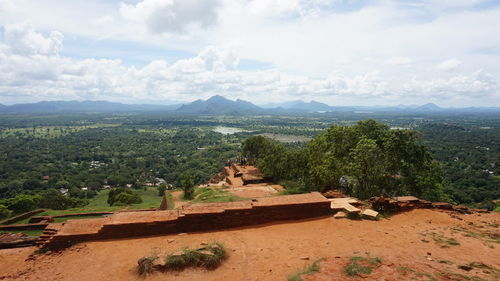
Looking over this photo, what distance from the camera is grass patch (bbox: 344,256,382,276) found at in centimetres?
705

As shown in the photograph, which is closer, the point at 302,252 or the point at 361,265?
the point at 361,265

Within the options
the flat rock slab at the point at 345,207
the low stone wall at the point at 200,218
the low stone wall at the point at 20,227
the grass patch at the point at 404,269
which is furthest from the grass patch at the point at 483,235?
the low stone wall at the point at 20,227

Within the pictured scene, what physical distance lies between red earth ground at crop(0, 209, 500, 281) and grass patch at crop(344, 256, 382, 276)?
0.13 m

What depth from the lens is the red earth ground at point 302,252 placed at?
297 inches

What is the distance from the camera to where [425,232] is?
10.5 m

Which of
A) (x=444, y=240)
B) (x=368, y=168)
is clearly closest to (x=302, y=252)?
(x=444, y=240)

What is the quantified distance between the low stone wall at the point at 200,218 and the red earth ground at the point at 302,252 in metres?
0.35

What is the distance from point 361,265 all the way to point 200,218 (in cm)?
615

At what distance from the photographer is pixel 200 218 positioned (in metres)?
11.0

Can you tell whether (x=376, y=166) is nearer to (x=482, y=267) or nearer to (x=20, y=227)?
(x=482, y=267)

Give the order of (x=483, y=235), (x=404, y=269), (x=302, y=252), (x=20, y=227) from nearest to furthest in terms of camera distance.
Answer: (x=404, y=269), (x=302, y=252), (x=483, y=235), (x=20, y=227)

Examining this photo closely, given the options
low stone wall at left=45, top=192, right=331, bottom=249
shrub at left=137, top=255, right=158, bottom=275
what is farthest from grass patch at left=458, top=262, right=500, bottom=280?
shrub at left=137, top=255, right=158, bottom=275

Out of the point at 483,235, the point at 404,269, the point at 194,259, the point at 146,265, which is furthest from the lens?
the point at 483,235

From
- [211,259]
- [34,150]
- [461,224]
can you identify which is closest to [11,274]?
[211,259]
